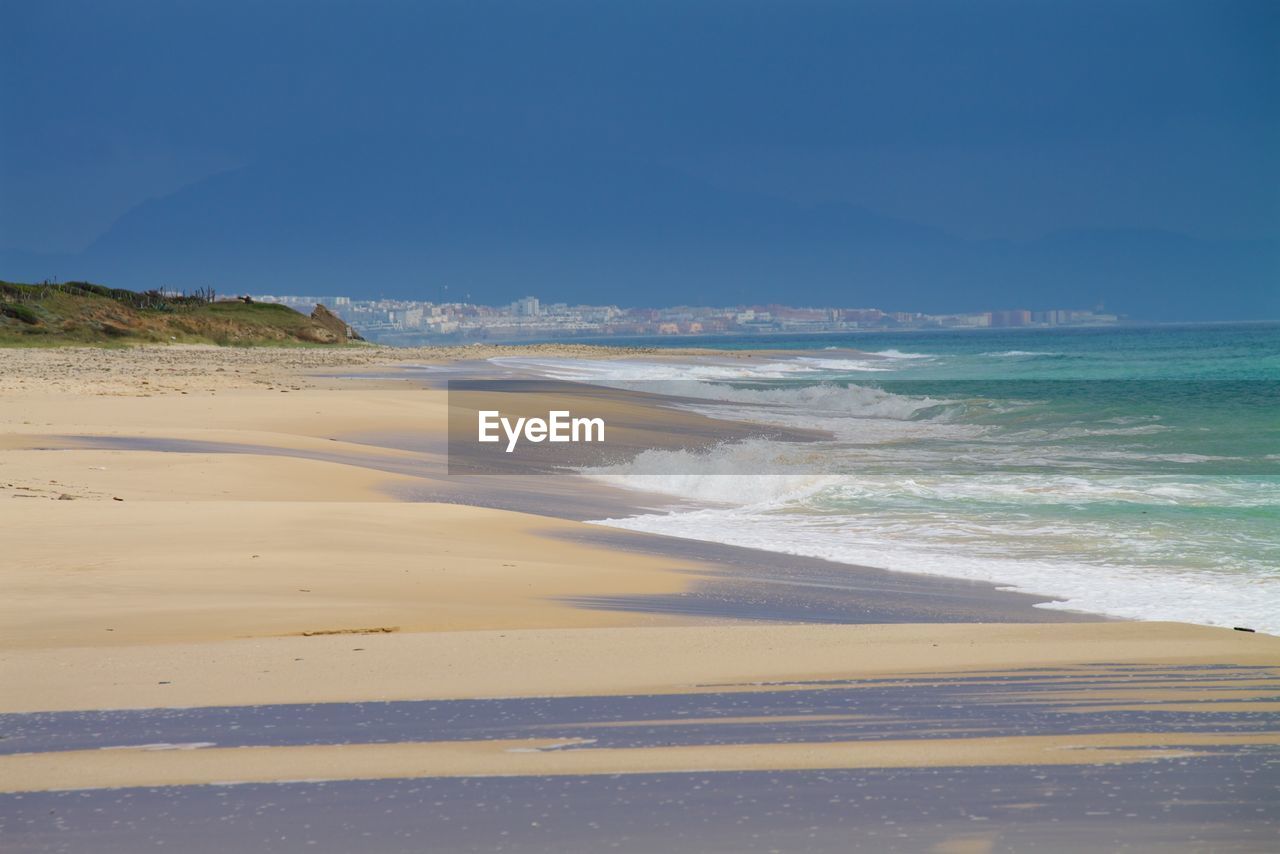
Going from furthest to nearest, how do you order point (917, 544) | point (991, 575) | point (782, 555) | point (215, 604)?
point (917, 544) < point (782, 555) < point (991, 575) < point (215, 604)

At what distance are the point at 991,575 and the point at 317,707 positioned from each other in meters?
5.20

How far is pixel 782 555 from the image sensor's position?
9.14m

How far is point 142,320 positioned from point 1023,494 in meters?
50.6

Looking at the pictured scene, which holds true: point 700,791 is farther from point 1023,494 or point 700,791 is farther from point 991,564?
point 1023,494

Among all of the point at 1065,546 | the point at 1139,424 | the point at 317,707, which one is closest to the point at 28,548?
the point at 317,707

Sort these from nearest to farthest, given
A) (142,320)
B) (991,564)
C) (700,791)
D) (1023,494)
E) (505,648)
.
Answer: (700,791) → (505,648) → (991,564) → (1023,494) → (142,320)

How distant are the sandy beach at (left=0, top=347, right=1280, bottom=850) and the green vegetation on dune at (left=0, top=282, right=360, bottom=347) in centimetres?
3942

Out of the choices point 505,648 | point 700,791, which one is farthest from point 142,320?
point 700,791

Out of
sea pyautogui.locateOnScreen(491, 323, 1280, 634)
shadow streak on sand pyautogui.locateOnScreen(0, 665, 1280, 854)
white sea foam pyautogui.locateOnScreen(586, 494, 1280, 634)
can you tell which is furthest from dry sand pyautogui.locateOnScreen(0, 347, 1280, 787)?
sea pyautogui.locateOnScreen(491, 323, 1280, 634)

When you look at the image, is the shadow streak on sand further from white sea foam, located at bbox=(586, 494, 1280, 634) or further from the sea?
the sea

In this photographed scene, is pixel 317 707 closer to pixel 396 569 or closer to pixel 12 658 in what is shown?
pixel 12 658

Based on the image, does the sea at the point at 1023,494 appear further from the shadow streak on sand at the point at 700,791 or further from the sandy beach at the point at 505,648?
the shadow streak on sand at the point at 700,791

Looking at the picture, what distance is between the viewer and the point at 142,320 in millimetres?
55375

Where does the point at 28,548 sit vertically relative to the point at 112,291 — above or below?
below
